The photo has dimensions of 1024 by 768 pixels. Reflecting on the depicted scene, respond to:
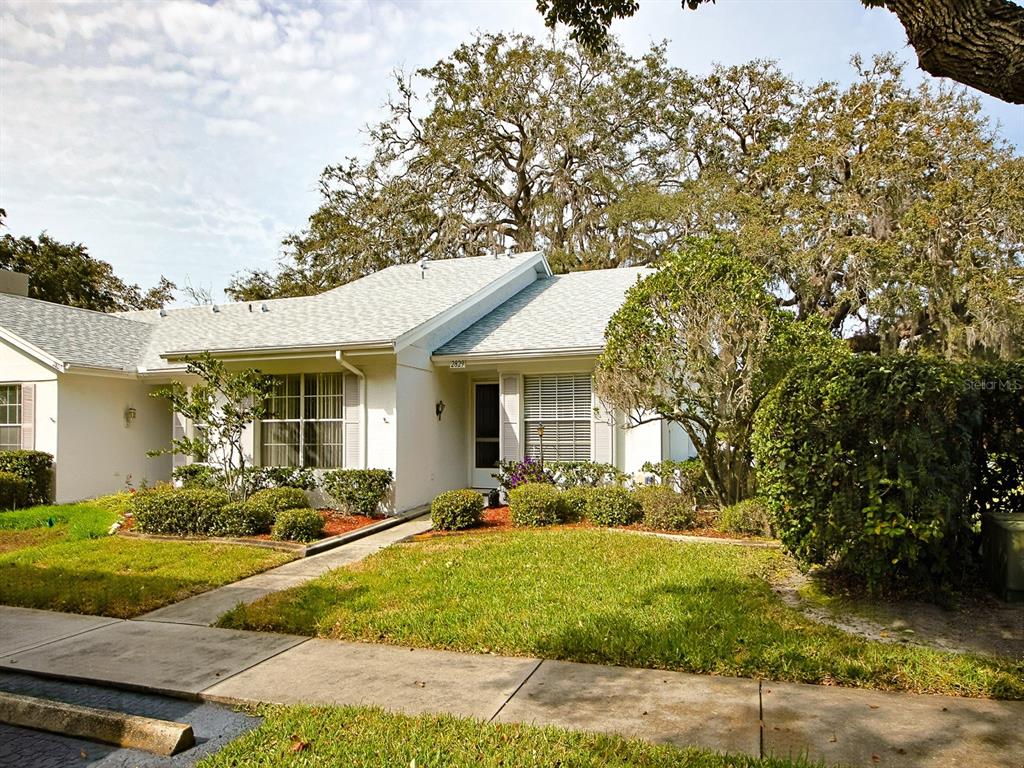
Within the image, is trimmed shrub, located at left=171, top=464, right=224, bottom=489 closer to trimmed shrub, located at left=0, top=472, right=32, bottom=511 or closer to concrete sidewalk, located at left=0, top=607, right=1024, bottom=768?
trimmed shrub, located at left=0, top=472, right=32, bottom=511

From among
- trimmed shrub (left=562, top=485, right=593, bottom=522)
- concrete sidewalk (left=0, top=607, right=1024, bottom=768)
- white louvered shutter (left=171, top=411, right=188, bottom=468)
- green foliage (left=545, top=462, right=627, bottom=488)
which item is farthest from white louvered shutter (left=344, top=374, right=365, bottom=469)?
concrete sidewalk (left=0, top=607, right=1024, bottom=768)

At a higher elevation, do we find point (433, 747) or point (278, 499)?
point (278, 499)

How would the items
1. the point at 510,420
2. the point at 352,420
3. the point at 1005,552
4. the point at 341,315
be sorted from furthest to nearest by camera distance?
the point at 341,315 < the point at 510,420 < the point at 352,420 < the point at 1005,552

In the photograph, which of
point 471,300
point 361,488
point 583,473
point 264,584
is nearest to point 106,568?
point 264,584

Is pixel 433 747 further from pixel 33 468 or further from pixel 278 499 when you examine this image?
pixel 33 468

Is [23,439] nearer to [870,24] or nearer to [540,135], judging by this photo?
[870,24]

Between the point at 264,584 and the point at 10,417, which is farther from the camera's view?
the point at 10,417

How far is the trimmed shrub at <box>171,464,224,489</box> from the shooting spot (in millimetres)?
12273

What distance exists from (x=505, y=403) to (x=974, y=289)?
12.7m

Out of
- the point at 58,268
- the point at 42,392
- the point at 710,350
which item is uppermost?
the point at 58,268

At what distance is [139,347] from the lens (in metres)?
16.7

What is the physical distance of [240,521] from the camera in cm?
996

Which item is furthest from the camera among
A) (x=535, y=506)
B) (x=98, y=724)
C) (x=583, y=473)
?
(x=583, y=473)

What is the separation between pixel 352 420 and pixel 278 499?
6.43 feet
